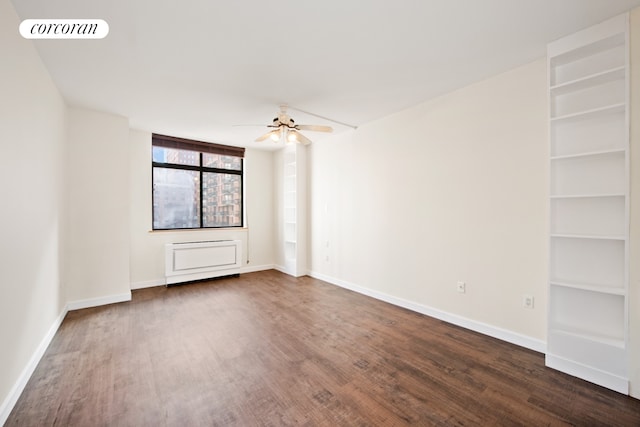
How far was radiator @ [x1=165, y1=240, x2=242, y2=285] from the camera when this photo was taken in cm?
461

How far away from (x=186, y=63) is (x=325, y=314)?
3050mm

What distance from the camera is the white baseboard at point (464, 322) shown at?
248 centimetres

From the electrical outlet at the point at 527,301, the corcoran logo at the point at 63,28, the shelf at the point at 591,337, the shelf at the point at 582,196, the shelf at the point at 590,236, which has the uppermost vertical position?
the corcoran logo at the point at 63,28

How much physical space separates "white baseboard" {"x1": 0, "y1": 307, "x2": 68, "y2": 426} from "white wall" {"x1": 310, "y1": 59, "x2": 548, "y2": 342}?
3600 millimetres

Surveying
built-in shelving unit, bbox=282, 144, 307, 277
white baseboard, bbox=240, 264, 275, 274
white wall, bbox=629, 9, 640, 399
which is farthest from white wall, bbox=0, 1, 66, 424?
white wall, bbox=629, 9, 640, 399

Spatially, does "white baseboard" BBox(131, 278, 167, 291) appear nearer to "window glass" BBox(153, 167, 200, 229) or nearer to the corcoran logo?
"window glass" BBox(153, 167, 200, 229)

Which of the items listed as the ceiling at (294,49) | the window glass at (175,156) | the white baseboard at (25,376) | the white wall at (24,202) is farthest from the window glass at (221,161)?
the white baseboard at (25,376)

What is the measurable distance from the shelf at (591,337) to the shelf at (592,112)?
5.56ft

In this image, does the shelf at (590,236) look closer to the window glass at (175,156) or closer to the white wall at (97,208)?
the white wall at (97,208)

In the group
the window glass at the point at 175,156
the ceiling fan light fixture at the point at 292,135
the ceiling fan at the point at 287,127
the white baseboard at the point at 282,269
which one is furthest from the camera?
the white baseboard at the point at 282,269

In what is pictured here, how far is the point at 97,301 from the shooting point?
3650 millimetres

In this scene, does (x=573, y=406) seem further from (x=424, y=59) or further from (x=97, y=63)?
(x=97, y=63)

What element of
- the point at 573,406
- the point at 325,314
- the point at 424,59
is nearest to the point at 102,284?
the point at 325,314

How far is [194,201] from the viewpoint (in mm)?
Result: 5148
